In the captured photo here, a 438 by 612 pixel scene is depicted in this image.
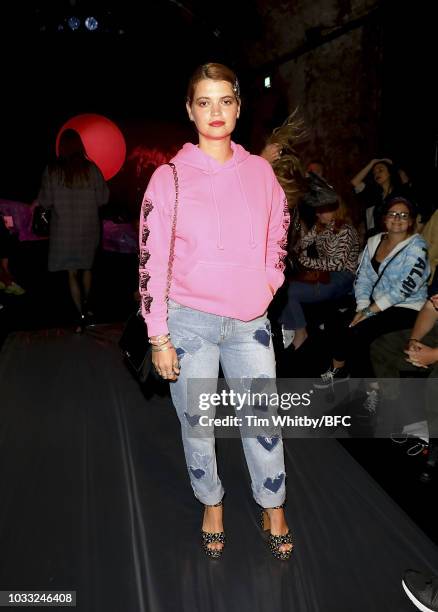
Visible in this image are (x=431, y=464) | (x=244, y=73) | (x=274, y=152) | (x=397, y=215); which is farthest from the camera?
(x=244, y=73)

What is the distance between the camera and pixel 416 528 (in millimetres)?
2066

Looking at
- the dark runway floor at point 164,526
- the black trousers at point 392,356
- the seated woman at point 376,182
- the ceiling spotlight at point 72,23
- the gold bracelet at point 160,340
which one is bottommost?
the dark runway floor at point 164,526

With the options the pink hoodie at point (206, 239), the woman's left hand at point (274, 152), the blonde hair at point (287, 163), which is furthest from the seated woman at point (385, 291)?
the pink hoodie at point (206, 239)

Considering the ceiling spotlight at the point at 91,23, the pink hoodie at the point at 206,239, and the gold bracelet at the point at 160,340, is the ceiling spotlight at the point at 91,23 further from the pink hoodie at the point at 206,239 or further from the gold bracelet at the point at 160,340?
the gold bracelet at the point at 160,340

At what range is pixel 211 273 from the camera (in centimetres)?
168

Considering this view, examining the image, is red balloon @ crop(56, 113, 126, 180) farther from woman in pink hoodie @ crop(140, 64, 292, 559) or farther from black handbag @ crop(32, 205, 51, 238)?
woman in pink hoodie @ crop(140, 64, 292, 559)

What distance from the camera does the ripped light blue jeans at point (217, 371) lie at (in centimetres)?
174

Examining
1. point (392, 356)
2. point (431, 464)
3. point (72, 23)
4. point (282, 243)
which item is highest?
point (72, 23)

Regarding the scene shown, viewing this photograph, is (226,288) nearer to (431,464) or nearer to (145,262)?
(145,262)

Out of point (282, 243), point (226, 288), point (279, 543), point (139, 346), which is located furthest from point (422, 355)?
point (139, 346)

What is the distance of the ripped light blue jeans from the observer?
1.74m

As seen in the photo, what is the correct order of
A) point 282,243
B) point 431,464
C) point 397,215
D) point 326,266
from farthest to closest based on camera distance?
point 326,266
point 397,215
point 431,464
point 282,243

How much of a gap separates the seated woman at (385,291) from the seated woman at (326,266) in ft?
1.62

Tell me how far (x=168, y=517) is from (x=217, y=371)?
0.75 m
